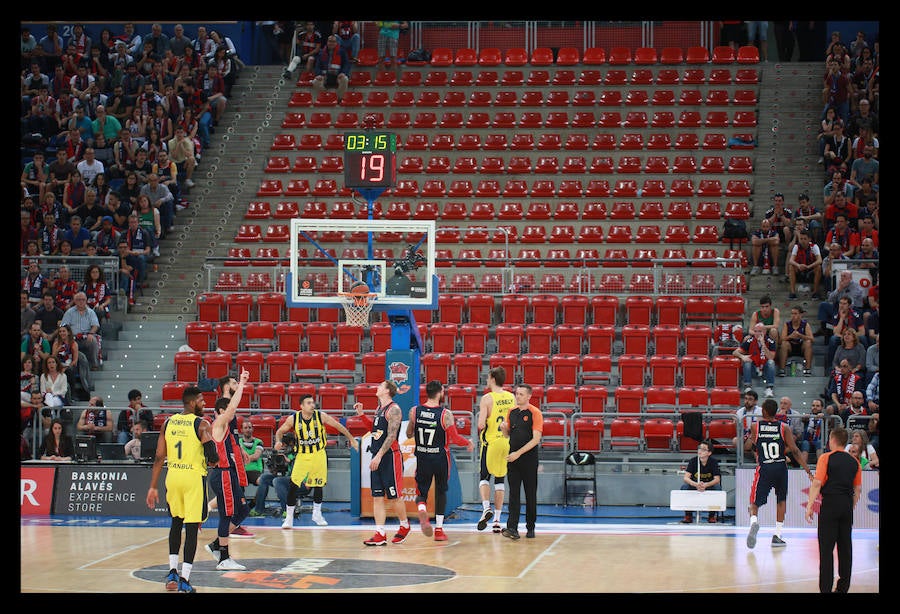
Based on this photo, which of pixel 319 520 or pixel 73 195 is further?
pixel 73 195

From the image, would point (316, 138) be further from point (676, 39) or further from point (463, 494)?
point (463, 494)

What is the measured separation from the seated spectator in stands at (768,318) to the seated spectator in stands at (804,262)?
1739mm

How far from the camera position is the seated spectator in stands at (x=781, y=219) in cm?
2153

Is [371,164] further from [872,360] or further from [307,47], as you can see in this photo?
[307,47]

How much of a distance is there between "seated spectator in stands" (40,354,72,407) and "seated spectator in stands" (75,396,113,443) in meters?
0.57

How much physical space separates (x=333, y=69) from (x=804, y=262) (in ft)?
39.4

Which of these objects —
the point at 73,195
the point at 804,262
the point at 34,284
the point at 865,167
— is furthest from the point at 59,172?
the point at 865,167

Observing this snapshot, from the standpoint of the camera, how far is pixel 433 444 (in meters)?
13.7

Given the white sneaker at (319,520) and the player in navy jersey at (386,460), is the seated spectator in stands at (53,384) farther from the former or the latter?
the player in navy jersey at (386,460)

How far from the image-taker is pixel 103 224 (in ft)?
73.4

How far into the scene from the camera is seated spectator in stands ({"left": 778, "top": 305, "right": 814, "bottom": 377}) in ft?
63.6

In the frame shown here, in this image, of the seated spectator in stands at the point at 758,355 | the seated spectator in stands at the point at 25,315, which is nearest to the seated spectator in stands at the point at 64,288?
the seated spectator in stands at the point at 25,315

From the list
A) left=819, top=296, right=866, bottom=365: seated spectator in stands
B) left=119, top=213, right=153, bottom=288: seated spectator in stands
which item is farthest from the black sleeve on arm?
left=119, top=213, right=153, bottom=288: seated spectator in stands
